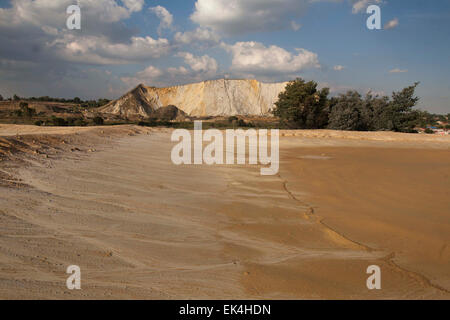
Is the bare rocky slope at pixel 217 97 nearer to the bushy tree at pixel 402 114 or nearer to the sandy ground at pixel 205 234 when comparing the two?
the bushy tree at pixel 402 114

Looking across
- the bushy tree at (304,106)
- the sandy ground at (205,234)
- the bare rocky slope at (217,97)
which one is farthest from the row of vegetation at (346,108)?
the bare rocky slope at (217,97)

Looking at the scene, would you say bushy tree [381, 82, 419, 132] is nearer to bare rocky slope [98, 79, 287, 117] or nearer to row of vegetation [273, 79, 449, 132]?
row of vegetation [273, 79, 449, 132]

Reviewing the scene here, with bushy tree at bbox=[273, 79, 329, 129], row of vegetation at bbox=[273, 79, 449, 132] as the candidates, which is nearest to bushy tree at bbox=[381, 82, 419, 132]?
row of vegetation at bbox=[273, 79, 449, 132]

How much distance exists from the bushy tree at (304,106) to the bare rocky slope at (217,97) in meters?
37.1

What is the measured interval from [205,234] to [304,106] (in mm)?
27301

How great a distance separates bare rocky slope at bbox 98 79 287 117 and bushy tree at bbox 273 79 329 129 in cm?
3706

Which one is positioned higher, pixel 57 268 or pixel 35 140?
pixel 35 140

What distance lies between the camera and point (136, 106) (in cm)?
5803

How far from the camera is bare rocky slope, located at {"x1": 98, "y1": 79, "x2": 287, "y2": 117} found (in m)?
67.8

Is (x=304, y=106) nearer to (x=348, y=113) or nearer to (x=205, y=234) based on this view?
(x=348, y=113)

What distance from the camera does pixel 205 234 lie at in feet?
11.6
